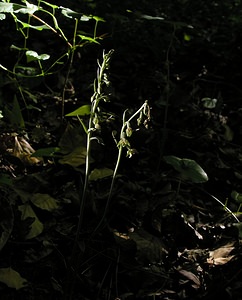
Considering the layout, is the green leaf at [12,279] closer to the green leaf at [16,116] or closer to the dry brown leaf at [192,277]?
the dry brown leaf at [192,277]

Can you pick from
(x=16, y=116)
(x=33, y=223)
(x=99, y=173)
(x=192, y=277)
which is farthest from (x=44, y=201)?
(x=192, y=277)

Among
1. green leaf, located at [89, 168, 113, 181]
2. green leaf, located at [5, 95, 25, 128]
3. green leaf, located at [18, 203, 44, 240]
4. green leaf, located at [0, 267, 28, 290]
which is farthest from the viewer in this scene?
green leaf, located at [5, 95, 25, 128]

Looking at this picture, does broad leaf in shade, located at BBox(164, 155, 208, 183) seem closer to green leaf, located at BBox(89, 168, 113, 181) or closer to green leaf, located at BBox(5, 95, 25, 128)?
green leaf, located at BBox(89, 168, 113, 181)

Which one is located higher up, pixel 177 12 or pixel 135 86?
pixel 177 12

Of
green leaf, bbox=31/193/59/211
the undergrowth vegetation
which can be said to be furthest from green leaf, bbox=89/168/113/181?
green leaf, bbox=31/193/59/211

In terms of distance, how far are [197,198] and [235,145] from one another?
1.63 feet

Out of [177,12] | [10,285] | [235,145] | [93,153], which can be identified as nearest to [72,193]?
[93,153]

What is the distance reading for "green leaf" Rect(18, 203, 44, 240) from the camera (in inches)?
54.9

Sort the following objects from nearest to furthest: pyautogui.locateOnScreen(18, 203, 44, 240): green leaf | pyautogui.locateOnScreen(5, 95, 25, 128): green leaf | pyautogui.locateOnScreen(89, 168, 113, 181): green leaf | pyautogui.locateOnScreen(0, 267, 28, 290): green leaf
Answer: pyautogui.locateOnScreen(0, 267, 28, 290): green leaf < pyautogui.locateOnScreen(18, 203, 44, 240): green leaf < pyautogui.locateOnScreen(89, 168, 113, 181): green leaf < pyautogui.locateOnScreen(5, 95, 25, 128): green leaf

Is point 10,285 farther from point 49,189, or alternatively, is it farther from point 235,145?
point 235,145

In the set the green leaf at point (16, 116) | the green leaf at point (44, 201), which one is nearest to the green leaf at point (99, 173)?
the green leaf at point (44, 201)

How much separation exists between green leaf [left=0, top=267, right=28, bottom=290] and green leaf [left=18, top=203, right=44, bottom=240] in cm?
12

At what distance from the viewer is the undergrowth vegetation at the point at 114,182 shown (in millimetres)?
1359

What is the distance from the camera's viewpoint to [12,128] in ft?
5.90
